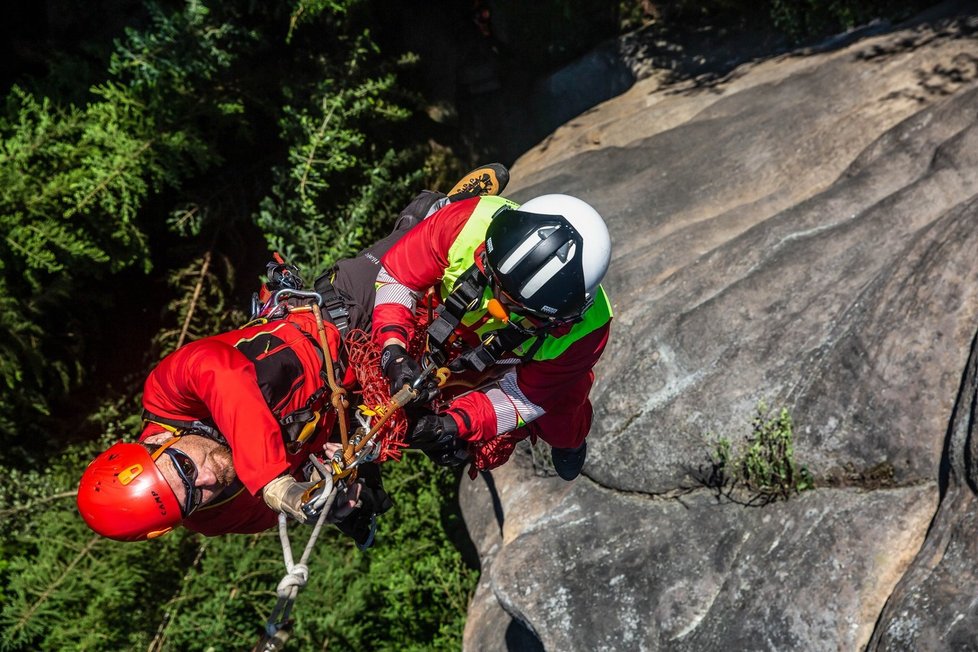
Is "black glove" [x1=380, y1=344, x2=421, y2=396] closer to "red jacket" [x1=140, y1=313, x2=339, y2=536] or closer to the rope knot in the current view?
"red jacket" [x1=140, y1=313, x2=339, y2=536]

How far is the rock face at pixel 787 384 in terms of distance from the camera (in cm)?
412

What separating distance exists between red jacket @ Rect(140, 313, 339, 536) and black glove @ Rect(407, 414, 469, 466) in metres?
0.49

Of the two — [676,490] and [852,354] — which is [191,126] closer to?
[676,490]

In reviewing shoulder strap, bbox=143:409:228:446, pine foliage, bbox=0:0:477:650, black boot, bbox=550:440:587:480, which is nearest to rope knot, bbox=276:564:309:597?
A: shoulder strap, bbox=143:409:228:446

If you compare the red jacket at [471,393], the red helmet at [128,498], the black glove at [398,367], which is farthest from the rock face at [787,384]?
the red helmet at [128,498]

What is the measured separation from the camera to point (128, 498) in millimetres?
3387

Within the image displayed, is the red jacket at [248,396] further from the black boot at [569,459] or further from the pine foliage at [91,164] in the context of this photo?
the pine foliage at [91,164]

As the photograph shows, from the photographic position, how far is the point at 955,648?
3420 millimetres

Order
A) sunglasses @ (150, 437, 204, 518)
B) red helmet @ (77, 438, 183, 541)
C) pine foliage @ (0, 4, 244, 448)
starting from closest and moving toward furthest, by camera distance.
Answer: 1. red helmet @ (77, 438, 183, 541)
2. sunglasses @ (150, 437, 204, 518)
3. pine foliage @ (0, 4, 244, 448)

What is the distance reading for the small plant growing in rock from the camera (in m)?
4.64

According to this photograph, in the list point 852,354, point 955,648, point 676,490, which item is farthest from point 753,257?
point 955,648

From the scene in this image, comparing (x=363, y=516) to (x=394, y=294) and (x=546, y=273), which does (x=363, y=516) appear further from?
(x=546, y=273)

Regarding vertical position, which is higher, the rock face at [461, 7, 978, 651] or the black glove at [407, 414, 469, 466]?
the black glove at [407, 414, 469, 466]

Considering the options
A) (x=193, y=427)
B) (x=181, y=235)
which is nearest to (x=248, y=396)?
(x=193, y=427)
